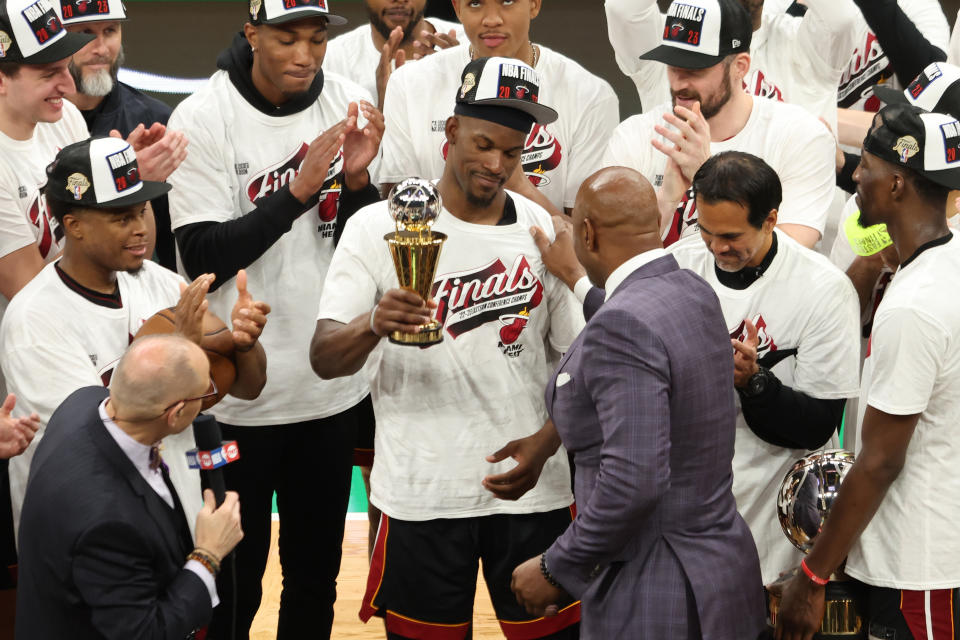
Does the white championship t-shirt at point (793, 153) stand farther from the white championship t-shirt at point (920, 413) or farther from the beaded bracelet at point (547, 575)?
the beaded bracelet at point (547, 575)

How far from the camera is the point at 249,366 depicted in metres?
4.02

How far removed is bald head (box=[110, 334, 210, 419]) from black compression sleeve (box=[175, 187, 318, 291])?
1136mm

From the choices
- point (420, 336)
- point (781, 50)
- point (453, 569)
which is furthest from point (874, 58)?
point (453, 569)

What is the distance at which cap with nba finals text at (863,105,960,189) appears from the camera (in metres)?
3.38

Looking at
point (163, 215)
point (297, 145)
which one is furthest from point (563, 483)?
point (163, 215)

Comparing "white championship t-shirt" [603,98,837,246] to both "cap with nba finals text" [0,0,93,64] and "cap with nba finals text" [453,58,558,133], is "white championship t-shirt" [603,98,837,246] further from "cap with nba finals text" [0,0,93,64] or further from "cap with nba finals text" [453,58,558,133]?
"cap with nba finals text" [0,0,93,64]

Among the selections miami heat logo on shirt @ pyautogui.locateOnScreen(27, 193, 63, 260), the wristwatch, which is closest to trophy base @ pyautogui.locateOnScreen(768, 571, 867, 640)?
the wristwatch

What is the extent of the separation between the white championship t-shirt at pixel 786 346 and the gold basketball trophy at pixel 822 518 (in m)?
0.18

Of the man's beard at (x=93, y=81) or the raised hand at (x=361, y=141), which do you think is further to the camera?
the man's beard at (x=93, y=81)

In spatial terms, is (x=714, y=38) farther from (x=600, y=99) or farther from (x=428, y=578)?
(x=428, y=578)

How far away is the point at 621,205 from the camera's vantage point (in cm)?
314

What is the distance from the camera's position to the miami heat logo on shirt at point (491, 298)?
386 cm

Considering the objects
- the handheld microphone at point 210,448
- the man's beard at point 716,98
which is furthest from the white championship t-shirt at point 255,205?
the man's beard at point 716,98

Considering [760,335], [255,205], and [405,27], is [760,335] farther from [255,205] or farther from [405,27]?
[405,27]
